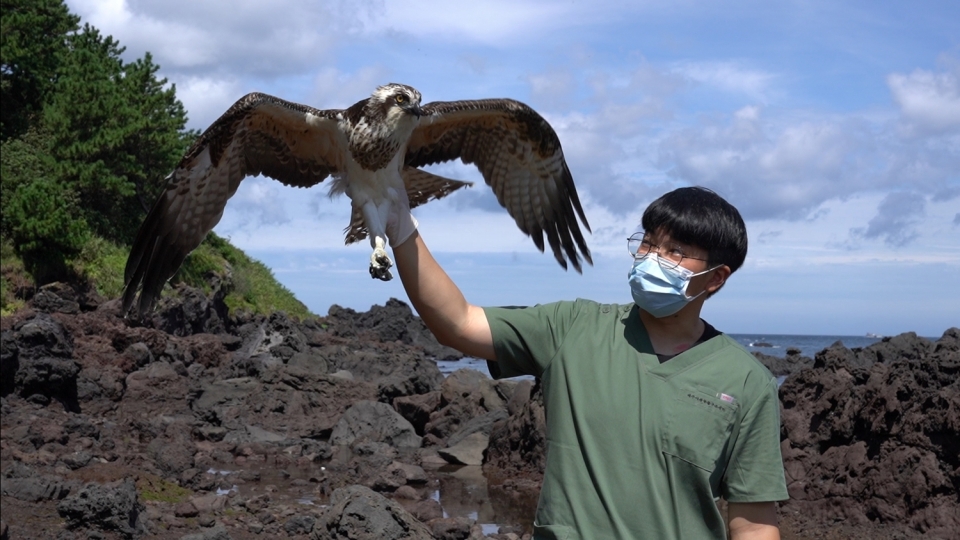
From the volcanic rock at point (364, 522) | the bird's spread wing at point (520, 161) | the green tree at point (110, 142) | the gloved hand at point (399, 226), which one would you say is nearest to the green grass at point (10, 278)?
the green tree at point (110, 142)

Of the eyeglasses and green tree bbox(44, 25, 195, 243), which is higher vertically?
green tree bbox(44, 25, 195, 243)

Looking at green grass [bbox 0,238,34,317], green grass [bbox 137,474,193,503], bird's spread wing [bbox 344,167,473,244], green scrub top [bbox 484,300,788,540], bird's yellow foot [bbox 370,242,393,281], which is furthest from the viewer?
green grass [bbox 0,238,34,317]

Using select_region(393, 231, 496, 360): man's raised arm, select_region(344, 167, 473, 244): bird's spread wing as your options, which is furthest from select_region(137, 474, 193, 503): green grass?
select_region(393, 231, 496, 360): man's raised arm

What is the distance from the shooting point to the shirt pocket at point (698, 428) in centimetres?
259

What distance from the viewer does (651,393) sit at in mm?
2646

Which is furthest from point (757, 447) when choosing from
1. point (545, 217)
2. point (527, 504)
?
point (527, 504)

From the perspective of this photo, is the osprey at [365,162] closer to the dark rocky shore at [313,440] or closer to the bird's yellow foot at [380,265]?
the bird's yellow foot at [380,265]

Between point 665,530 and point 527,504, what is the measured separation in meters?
8.20

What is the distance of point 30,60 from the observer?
85.4 ft

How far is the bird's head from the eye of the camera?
4.68m

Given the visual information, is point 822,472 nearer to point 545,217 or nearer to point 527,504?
point 527,504

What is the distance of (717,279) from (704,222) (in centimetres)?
21

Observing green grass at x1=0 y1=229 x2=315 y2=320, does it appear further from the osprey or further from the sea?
the osprey

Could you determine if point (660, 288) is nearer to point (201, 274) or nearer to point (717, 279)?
point (717, 279)
